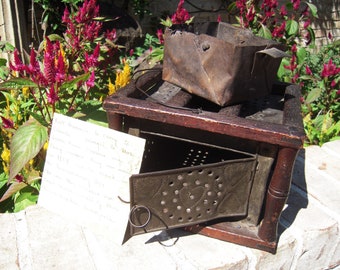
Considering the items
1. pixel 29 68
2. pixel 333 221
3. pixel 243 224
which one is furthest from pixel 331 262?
pixel 29 68

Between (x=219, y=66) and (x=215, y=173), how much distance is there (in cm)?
29

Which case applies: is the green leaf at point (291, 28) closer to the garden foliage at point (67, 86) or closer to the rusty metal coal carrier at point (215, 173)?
the garden foliage at point (67, 86)

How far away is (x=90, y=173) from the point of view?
3.53ft

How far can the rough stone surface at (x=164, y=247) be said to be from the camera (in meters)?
1.01

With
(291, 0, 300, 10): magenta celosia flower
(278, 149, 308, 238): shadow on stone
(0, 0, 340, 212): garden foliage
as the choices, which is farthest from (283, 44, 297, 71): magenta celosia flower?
(278, 149, 308, 238): shadow on stone

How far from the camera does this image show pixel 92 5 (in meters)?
1.60

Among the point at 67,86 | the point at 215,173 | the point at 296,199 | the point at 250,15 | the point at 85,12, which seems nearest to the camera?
the point at 215,173

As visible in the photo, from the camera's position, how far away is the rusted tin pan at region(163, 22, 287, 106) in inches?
37.5

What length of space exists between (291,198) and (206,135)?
55cm

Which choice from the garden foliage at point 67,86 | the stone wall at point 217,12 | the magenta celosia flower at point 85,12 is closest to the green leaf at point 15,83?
the garden foliage at point 67,86

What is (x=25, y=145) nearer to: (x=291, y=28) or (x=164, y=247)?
(x=164, y=247)

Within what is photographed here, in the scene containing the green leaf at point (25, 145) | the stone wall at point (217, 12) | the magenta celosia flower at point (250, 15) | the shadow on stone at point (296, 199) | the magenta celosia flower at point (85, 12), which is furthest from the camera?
the stone wall at point (217, 12)

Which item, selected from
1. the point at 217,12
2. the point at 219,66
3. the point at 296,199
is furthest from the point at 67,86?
the point at 217,12

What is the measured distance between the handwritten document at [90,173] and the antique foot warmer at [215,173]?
54mm
